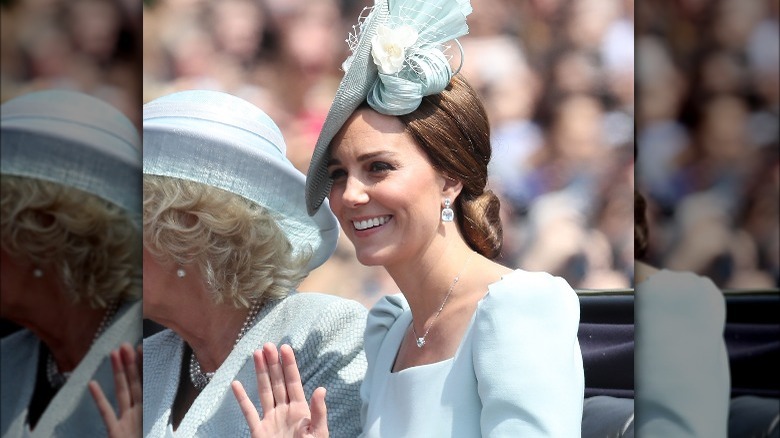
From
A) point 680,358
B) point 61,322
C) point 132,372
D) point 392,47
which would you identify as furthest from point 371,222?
point 61,322

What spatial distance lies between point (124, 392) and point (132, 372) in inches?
2.4

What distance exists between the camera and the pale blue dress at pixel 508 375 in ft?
7.59

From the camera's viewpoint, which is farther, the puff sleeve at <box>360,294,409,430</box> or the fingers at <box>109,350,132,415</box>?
the fingers at <box>109,350,132,415</box>

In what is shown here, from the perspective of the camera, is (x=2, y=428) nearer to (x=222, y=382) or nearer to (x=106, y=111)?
(x=222, y=382)

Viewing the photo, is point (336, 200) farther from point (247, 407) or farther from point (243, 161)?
point (247, 407)

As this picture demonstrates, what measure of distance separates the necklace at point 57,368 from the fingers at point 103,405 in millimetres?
85

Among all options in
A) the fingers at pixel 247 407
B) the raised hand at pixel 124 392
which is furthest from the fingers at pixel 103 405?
the fingers at pixel 247 407

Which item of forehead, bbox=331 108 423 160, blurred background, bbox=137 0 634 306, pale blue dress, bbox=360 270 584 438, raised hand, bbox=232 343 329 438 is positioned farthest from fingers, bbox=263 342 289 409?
blurred background, bbox=137 0 634 306

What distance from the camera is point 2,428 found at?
3176 millimetres

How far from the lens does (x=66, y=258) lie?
3.17m

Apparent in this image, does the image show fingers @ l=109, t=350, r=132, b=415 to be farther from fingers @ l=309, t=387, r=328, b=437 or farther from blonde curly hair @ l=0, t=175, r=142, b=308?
fingers @ l=309, t=387, r=328, b=437

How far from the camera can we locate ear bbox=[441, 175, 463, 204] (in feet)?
8.67

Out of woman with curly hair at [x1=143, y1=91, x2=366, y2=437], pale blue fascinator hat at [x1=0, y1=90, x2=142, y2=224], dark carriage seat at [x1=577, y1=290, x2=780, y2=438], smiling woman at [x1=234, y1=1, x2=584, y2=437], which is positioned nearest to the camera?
smiling woman at [x1=234, y1=1, x2=584, y2=437]

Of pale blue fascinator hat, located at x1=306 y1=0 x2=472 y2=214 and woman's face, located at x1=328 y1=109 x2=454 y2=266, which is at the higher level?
pale blue fascinator hat, located at x1=306 y1=0 x2=472 y2=214
